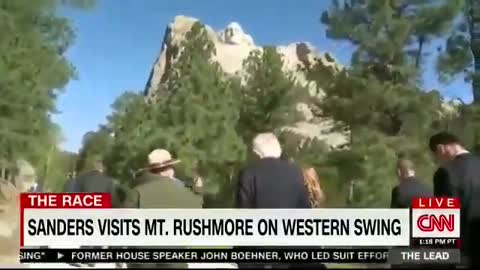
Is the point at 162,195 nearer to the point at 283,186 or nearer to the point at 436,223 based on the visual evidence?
the point at 283,186

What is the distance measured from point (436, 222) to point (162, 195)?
1.50 m

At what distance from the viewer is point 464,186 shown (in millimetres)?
4418

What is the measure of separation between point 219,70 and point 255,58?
234 millimetres

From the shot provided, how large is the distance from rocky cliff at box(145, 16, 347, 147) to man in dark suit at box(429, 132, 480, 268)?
2.03 ft

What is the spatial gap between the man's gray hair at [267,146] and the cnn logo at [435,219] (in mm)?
820

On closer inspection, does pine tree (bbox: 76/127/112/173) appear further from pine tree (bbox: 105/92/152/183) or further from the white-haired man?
the white-haired man

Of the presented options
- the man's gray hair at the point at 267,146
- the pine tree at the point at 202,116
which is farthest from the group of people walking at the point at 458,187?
the pine tree at the point at 202,116

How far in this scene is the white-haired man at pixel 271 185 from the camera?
4188 millimetres

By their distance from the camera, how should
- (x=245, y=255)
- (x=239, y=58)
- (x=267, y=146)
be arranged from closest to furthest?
(x=245, y=255) → (x=267, y=146) → (x=239, y=58)

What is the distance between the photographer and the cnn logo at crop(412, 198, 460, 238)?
446 centimetres

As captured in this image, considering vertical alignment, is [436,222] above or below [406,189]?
below

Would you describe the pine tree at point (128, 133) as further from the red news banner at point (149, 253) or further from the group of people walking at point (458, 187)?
the group of people walking at point (458, 187)

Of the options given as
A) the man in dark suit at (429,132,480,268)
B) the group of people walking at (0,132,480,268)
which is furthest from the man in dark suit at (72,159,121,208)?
the man in dark suit at (429,132,480,268)

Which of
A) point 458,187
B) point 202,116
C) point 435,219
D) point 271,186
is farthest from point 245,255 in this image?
A: point 458,187
